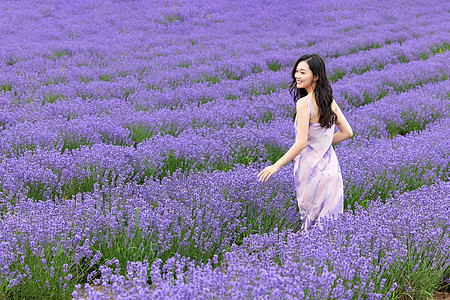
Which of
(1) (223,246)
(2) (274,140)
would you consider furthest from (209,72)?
(1) (223,246)

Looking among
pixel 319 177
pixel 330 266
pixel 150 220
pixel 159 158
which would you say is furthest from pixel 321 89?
pixel 159 158

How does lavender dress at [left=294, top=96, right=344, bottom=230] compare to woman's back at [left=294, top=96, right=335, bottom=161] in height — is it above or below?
below

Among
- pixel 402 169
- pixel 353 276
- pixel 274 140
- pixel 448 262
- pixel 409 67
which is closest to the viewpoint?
pixel 353 276

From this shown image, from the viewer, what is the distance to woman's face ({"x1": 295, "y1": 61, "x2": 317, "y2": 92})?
3031 mm

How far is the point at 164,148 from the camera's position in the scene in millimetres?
4406

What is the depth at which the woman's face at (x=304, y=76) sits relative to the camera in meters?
3.03

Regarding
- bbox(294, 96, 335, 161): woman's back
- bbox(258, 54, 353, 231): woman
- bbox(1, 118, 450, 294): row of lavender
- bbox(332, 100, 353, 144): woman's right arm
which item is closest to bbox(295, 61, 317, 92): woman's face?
bbox(258, 54, 353, 231): woman

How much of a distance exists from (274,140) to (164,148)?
4.26 ft

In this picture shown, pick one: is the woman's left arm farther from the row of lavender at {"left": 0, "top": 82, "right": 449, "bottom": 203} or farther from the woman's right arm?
the row of lavender at {"left": 0, "top": 82, "right": 449, "bottom": 203}

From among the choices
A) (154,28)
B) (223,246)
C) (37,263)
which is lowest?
(223,246)

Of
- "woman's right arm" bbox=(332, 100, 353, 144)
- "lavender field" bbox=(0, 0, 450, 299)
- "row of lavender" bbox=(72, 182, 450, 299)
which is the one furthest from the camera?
"woman's right arm" bbox=(332, 100, 353, 144)

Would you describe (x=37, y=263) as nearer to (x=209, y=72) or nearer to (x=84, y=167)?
(x=84, y=167)

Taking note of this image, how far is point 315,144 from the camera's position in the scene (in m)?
3.16

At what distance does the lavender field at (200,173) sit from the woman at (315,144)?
233mm
